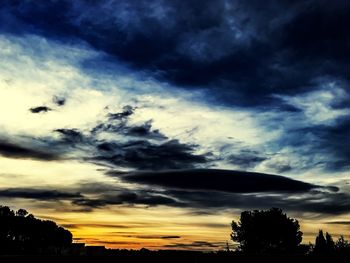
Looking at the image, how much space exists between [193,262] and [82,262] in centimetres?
598

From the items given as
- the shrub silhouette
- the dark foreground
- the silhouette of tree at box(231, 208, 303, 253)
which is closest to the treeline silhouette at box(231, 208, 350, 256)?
the silhouette of tree at box(231, 208, 303, 253)

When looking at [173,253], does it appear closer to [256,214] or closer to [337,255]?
[337,255]

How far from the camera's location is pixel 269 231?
12800 centimetres

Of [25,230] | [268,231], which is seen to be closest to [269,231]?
[268,231]

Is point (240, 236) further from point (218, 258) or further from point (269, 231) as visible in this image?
point (218, 258)

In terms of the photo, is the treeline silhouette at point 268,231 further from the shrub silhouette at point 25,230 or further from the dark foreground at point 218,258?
the dark foreground at point 218,258

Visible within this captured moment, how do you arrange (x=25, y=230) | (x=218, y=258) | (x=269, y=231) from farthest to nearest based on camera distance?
(x=25, y=230) → (x=269, y=231) → (x=218, y=258)

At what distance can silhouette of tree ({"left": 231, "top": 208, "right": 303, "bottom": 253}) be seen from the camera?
12644 centimetres

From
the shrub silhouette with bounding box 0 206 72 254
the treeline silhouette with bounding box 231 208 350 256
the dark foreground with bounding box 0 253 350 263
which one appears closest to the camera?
the dark foreground with bounding box 0 253 350 263

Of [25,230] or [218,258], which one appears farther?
[25,230]

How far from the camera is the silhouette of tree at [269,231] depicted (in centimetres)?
12644

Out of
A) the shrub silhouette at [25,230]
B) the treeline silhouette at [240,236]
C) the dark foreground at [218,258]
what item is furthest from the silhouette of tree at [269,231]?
the dark foreground at [218,258]

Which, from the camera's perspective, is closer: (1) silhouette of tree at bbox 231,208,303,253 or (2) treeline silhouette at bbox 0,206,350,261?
(2) treeline silhouette at bbox 0,206,350,261

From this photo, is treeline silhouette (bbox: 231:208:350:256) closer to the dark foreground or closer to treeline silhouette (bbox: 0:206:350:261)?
treeline silhouette (bbox: 0:206:350:261)
